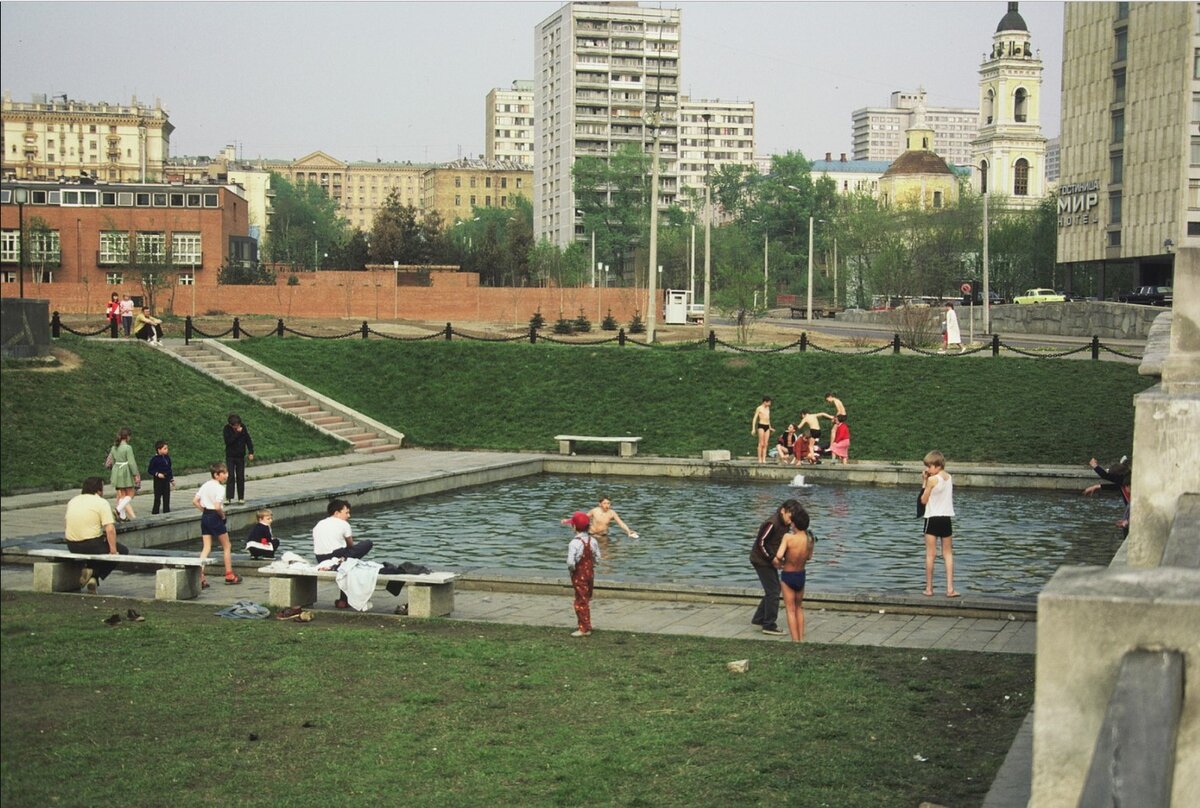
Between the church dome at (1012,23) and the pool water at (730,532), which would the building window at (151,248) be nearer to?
the pool water at (730,532)

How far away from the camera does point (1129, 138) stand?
61344 millimetres

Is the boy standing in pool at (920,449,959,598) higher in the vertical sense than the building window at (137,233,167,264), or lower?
lower

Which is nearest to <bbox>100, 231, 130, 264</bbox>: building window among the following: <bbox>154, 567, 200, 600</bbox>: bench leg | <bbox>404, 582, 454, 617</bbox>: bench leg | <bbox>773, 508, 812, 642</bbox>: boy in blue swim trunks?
<bbox>154, 567, 200, 600</bbox>: bench leg

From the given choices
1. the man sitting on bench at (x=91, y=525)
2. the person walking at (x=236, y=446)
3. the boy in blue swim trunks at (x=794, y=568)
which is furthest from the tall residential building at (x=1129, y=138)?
the man sitting on bench at (x=91, y=525)

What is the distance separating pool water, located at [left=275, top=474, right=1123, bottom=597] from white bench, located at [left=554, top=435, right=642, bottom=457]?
2203 mm

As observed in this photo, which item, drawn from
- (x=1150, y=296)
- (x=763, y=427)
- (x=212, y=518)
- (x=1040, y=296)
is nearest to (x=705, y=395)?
(x=763, y=427)

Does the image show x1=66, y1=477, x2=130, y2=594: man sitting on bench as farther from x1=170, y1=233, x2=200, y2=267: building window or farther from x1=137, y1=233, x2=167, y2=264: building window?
x1=170, y1=233, x2=200, y2=267: building window

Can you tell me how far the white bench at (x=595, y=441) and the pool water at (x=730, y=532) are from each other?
2.20 meters

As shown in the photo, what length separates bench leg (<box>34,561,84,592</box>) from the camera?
484 inches

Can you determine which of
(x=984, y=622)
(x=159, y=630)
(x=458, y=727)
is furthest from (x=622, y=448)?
(x=458, y=727)

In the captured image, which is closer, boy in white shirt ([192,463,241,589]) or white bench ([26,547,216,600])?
white bench ([26,547,216,600])

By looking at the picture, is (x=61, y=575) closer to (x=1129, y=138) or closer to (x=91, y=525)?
(x=91, y=525)

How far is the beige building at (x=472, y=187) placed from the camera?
181125 mm

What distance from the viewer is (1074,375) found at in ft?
107
